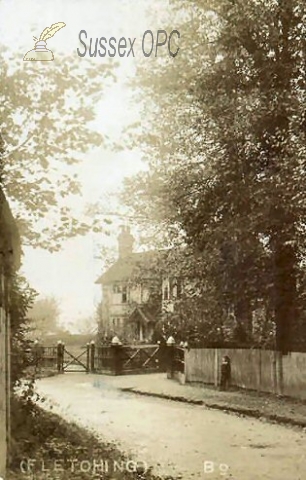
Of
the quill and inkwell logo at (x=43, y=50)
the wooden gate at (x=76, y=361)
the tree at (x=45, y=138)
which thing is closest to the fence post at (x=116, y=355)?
the wooden gate at (x=76, y=361)

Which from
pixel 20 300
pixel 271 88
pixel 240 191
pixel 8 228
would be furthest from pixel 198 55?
pixel 20 300

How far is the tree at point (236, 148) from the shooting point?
8.24ft

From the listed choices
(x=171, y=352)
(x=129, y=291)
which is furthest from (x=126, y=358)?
(x=129, y=291)

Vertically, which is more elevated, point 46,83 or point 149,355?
point 46,83

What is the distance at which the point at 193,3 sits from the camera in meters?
2.51

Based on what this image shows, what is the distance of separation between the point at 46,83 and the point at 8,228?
608mm

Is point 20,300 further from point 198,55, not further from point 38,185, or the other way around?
point 198,55

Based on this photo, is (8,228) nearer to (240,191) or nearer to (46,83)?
(46,83)

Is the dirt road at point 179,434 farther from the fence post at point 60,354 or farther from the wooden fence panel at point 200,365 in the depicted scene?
the wooden fence panel at point 200,365

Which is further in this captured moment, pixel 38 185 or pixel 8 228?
pixel 38 185

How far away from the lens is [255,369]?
2713mm

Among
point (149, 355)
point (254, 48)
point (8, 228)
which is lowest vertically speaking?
point (149, 355)

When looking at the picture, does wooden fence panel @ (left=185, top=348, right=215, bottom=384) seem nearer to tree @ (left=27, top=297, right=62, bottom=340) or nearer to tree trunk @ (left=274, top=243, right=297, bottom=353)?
tree trunk @ (left=274, top=243, right=297, bottom=353)

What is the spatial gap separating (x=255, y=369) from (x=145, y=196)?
87cm
